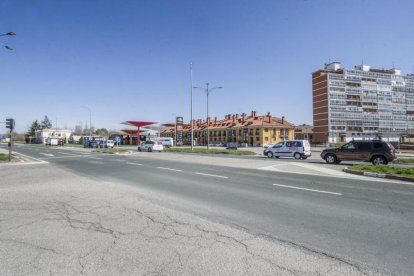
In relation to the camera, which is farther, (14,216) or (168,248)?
(14,216)

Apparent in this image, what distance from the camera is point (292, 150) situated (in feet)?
88.4

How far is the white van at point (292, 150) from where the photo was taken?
86.1 ft

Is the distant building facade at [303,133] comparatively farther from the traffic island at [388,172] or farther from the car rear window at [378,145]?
the traffic island at [388,172]

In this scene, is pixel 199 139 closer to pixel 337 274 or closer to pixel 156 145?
pixel 156 145

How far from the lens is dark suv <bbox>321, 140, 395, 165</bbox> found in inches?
709

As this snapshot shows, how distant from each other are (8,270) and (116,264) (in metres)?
1.36

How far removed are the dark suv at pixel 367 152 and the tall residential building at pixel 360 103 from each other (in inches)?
3541

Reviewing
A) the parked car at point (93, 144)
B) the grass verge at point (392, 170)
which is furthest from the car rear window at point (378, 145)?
the parked car at point (93, 144)

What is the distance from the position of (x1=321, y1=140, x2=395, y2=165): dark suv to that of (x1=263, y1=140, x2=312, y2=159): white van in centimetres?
605

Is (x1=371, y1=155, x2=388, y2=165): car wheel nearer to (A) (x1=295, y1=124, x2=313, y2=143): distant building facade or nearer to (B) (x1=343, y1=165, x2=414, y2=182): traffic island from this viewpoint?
(B) (x1=343, y1=165, x2=414, y2=182): traffic island

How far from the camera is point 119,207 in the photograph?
6.98m

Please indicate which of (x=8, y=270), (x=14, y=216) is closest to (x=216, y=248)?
(x=8, y=270)

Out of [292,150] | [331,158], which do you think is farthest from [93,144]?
[331,158]

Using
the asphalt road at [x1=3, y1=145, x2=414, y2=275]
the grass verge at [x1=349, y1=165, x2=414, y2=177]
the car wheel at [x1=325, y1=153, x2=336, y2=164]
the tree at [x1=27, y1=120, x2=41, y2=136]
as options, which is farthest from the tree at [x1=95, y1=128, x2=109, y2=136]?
the asphalt road at [x1=3, y1=145, x2=414, y2=275]
